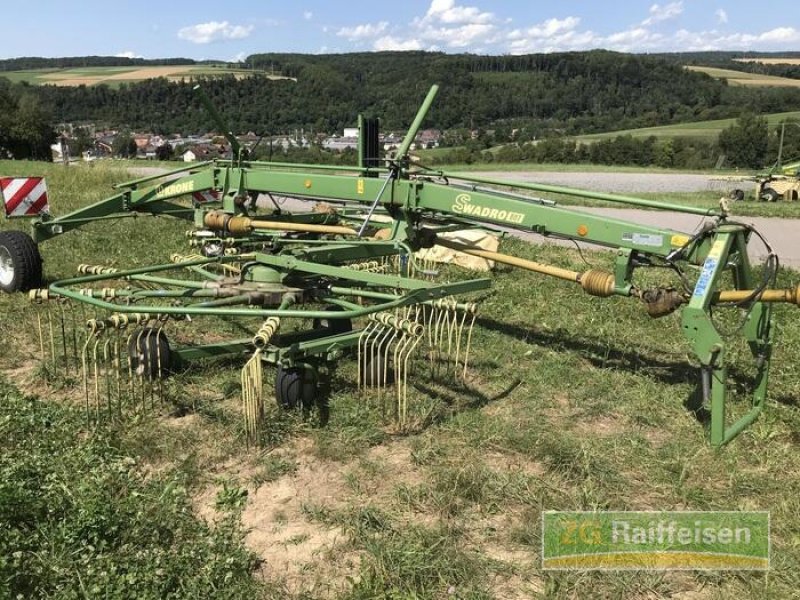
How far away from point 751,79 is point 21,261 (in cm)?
9974

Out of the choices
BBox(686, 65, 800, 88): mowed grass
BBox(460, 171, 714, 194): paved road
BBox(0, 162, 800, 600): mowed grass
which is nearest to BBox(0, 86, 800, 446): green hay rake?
BBox(0, 162, 800, 600): mowed grass

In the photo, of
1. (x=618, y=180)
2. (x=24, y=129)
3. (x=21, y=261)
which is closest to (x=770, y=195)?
(x=618, y=180)

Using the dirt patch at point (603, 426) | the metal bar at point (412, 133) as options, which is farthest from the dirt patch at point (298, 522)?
the metal bar at point (412, 133)

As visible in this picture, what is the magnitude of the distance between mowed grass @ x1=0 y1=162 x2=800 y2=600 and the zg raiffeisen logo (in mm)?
74

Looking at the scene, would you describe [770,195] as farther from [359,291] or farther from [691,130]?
[691,130]

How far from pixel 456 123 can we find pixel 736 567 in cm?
6244

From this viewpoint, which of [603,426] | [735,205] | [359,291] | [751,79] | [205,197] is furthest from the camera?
[751,79]

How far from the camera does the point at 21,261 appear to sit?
7.34m

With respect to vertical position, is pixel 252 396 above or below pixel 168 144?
below

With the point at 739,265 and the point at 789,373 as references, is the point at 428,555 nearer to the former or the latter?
the point at 739,265

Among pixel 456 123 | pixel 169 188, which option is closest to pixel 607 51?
pixel 456 123

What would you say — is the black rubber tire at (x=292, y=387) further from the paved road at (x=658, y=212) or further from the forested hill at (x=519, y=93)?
the forested hill at (x=519, y=93)

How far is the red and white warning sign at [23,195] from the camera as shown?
814cm

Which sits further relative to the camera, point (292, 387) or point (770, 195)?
point (770, 195)
